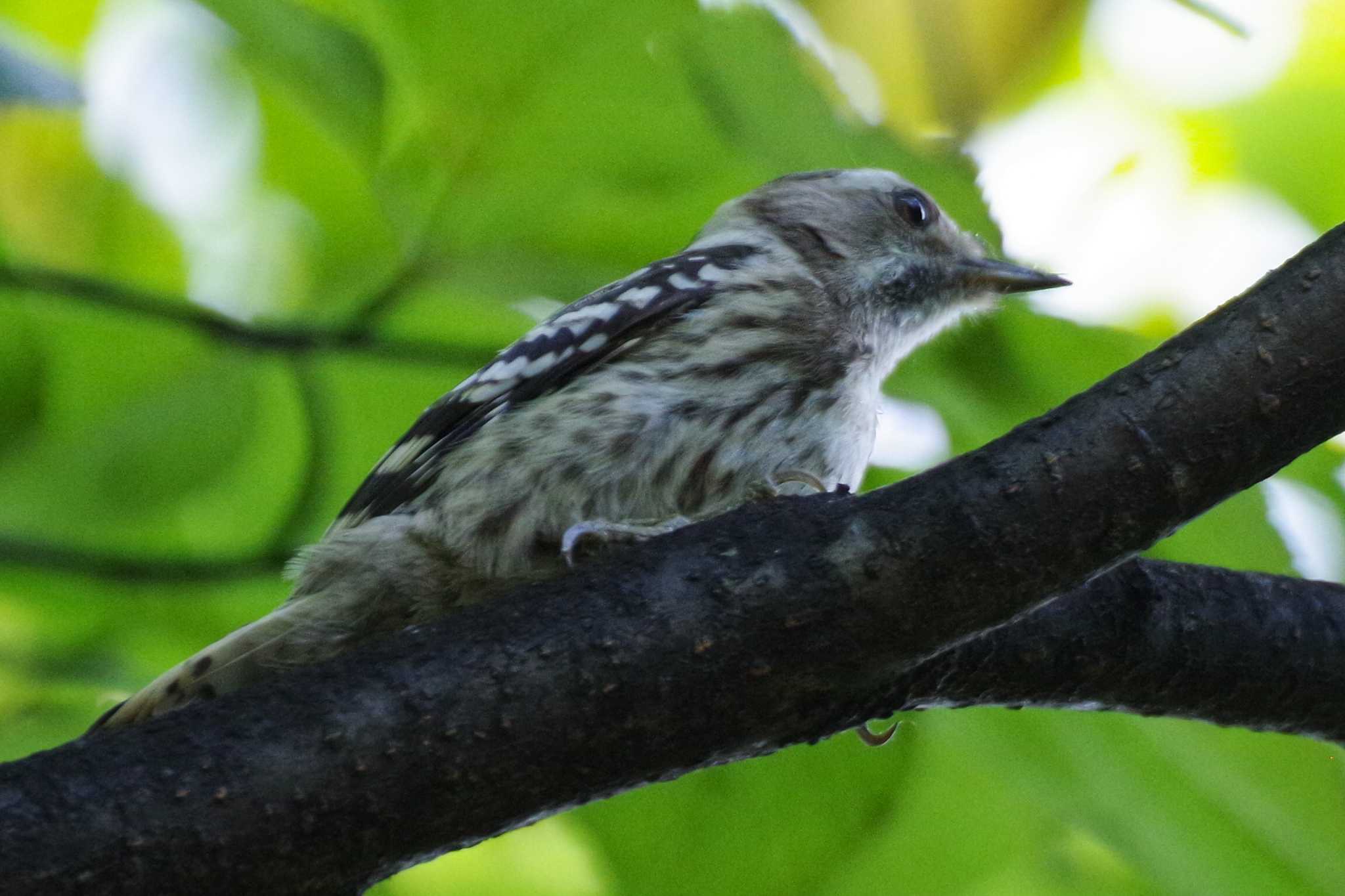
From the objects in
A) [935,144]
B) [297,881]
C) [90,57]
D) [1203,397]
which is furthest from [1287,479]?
[90,57]

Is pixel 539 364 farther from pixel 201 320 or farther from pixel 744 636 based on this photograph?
pixel 744 636

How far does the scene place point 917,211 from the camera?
3.89 metres

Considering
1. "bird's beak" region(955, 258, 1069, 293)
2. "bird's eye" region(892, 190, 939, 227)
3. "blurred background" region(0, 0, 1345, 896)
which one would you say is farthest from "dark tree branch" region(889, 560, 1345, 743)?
"bird's eye" region(892, 190, 939, 227)

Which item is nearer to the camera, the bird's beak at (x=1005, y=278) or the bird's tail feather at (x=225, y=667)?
the bird's tail feather at (x=225, y=667)

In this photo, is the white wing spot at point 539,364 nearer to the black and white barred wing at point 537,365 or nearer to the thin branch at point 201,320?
the black and white barred wing at point 537,365

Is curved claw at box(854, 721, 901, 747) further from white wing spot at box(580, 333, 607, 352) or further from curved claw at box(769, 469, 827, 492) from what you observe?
white wing spot at box(580, 333, 607, 352)

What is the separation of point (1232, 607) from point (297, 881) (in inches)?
54.7

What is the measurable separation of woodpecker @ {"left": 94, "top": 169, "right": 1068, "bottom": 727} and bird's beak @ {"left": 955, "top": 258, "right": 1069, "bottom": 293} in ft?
0.08

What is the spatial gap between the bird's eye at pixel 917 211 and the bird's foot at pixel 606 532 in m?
1.63

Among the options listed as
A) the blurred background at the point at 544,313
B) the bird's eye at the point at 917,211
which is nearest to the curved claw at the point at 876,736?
the blurred background at the point at 544,313

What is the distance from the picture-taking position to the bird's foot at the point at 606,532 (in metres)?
2.44

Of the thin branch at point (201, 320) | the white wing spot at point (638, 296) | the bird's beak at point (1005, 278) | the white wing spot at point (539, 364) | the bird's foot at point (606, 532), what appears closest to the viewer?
the bird's foot at point (606, 532)

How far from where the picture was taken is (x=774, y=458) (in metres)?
2.89

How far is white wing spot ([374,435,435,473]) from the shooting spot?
279 cm
